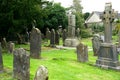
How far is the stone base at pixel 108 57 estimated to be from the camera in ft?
46.1

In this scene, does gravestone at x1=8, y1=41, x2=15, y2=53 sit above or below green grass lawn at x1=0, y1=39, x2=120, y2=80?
above

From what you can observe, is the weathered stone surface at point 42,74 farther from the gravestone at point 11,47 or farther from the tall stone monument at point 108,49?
the gravestone at point 11,47

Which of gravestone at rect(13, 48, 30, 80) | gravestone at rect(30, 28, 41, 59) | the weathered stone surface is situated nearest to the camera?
the weathered stone surface

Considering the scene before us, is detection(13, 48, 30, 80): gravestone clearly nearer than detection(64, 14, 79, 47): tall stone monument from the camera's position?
Yes

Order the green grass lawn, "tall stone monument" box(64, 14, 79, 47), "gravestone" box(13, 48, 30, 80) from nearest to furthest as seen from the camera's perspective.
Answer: "gravestone" box(13, 48, 30, 80) < the green grass lawn < "tall stone monument" box(64, 14, 79, 47)

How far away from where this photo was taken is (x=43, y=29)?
3897 cm

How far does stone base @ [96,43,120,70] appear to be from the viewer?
14042 millimetres

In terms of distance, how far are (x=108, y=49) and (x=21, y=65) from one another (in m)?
5.92

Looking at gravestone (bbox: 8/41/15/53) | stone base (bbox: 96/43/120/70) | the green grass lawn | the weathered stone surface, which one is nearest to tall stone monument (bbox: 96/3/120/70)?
stone base (bbox: 96/43/120/70)

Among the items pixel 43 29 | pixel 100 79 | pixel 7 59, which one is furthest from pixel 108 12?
pixel 43 29

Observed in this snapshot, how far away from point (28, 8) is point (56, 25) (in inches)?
869

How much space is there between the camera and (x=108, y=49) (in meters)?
14.4

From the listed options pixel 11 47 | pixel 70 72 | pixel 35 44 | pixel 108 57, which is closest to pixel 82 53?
Answer: pixel 108 57

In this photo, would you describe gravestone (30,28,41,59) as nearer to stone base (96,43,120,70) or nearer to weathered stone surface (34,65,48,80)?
stone base (96,43,120,70)
